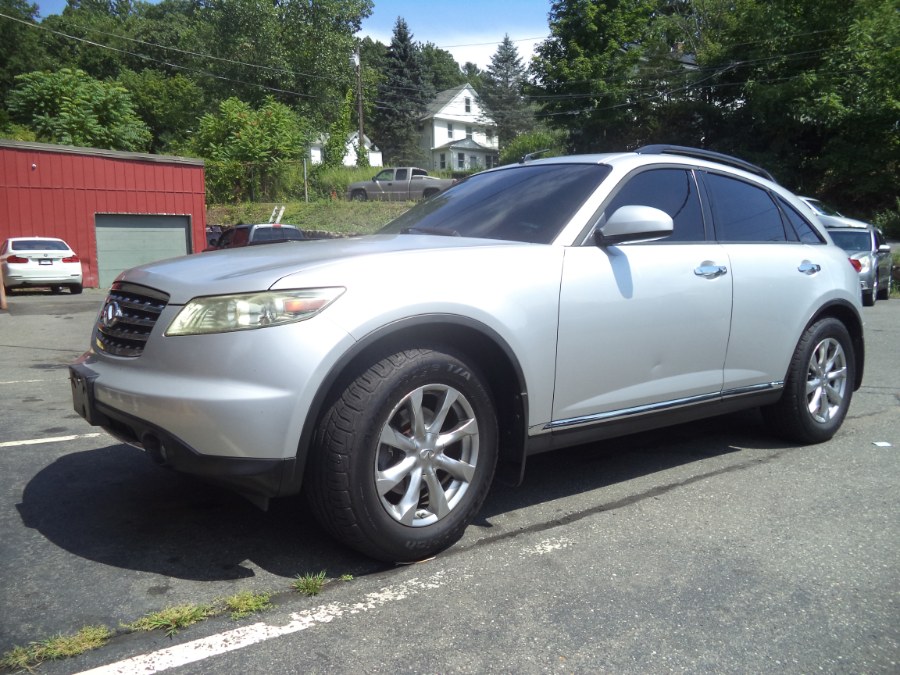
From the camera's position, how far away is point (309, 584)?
2.92 m

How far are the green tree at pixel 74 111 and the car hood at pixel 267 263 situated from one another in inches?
1436

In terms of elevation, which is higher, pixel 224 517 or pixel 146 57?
pixel 146 57

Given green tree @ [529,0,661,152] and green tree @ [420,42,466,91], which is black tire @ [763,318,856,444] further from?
green tree @ [420,42,466,91]

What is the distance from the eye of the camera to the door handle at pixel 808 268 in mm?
4797

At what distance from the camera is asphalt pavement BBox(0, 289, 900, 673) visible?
2.54 meters

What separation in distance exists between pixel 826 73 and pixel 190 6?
69.7m

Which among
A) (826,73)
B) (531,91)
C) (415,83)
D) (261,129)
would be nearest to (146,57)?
(415,83)

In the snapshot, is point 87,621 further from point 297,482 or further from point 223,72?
point 223,72

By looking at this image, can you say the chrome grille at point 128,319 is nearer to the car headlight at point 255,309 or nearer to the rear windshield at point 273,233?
the car headlight at point 255,309

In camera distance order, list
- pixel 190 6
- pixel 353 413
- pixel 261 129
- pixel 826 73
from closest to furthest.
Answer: pixel 353 413, pixel 826 73, pixel 261 129, pixel 190 6

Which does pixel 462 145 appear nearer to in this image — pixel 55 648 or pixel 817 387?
pixel 817 387

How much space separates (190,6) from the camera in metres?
80.1

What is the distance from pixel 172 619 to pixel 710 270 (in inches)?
119

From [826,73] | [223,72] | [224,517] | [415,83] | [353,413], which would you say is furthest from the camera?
[415,83]
